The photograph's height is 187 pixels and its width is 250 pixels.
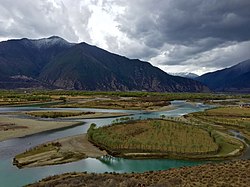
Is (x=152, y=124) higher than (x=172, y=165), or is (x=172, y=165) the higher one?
(x=152, y=124)

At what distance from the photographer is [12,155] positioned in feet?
170

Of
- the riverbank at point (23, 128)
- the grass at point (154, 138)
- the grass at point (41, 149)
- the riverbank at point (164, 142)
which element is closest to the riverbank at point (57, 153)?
the grass at point (41, 149)

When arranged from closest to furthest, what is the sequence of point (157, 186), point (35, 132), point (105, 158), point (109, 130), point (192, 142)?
1. point (157, 186)
2. point (105, 158)
3. point (192, 142)
4. point (109, 130)
5. point (35, 132)

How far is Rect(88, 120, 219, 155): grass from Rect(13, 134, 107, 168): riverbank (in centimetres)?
339

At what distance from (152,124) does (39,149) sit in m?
28.7

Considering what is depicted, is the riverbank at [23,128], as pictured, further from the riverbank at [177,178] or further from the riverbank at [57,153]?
the riverbank at [177,178]

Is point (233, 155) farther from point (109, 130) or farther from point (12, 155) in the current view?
point (12, 155)

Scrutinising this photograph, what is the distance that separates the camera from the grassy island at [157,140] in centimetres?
5316

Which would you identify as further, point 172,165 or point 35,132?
Result: point 35,132

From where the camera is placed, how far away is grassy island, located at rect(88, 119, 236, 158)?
5316 centimetres

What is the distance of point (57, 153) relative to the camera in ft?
167

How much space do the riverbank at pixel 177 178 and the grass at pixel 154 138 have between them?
619 inches

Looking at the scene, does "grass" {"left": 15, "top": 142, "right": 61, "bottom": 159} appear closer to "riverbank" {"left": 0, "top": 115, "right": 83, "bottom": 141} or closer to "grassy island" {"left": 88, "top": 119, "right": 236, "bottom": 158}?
"grassy island" {"left": 88, "top": 119, "right": 236, "bottom": 158}

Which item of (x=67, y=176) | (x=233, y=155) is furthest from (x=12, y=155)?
(x=233, y=155)
